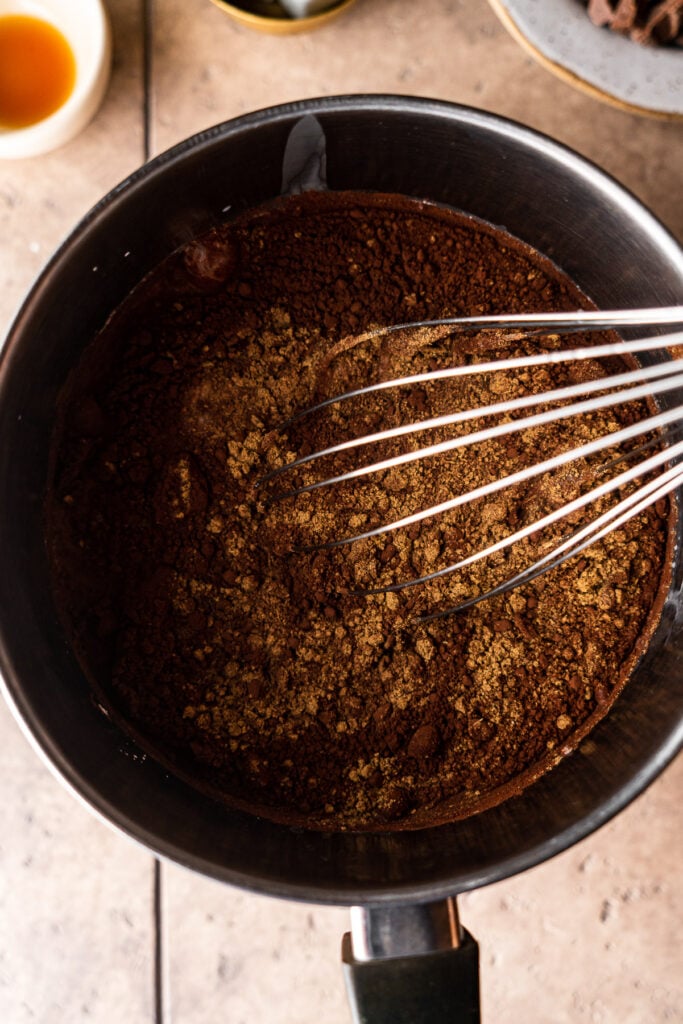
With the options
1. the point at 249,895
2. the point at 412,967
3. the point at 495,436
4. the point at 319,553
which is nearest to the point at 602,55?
the point at 495,436

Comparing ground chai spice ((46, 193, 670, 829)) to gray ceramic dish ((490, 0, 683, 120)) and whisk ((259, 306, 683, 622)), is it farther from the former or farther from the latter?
gray ceramic dish ((490, 0, 683, 120))

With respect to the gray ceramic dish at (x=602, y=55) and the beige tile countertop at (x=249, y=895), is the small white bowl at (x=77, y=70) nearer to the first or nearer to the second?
the beige tile countertop at (x=249, y=895)

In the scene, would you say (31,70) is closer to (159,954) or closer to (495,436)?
(495,436)

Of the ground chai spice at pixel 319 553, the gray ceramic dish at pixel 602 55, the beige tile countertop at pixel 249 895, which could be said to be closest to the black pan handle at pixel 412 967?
the ground chai spice at pixel 319 553

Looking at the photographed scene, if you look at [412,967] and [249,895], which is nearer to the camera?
[412,967]

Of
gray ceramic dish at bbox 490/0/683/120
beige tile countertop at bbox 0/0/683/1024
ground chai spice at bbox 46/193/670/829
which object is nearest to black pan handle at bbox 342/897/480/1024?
ground chai spice at bbox 46/193/670/829
